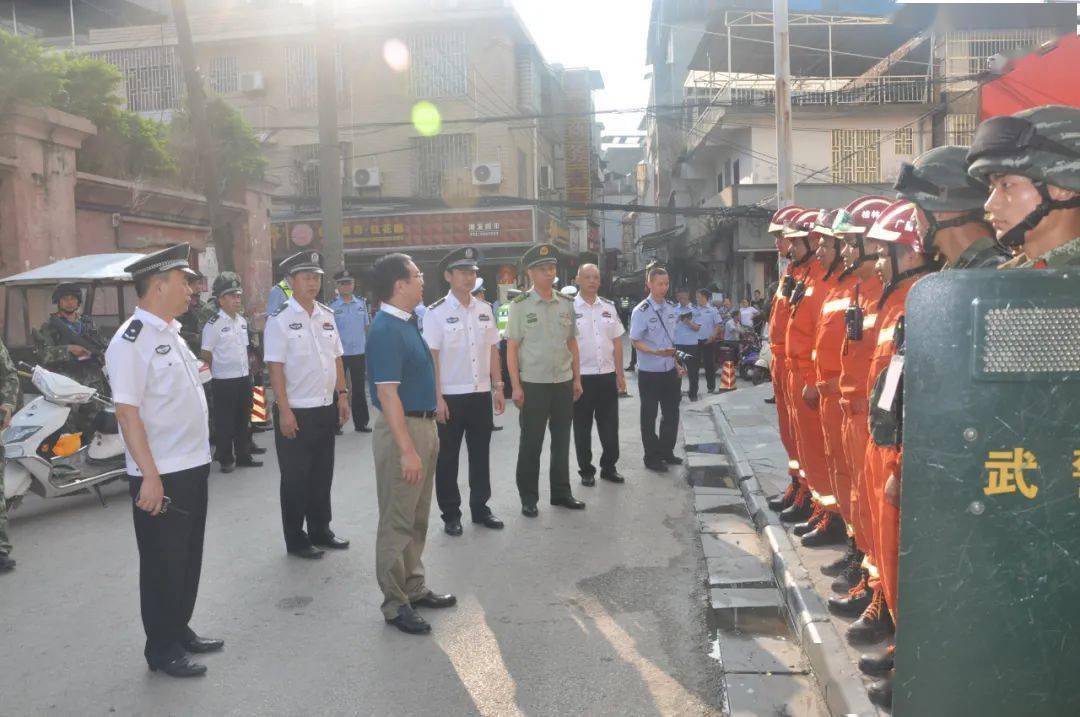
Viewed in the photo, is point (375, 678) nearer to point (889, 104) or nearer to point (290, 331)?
point (290, 331)

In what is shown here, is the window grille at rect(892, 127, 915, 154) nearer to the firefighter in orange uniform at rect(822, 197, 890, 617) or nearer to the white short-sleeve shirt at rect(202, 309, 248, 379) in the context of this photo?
the white short-sleeve shirt at rect(202, 309, 248, 379)

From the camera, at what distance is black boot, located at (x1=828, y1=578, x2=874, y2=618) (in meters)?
4.39

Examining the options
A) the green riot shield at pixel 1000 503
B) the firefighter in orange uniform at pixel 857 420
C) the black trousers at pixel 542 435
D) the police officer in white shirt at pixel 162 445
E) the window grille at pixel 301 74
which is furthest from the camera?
the window grille at pixel 301 74

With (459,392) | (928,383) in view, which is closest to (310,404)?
(459,392)

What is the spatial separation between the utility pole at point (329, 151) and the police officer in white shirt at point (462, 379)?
911cm

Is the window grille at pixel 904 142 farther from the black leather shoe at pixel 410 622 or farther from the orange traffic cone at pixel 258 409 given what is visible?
the black leather shoe at pixel 410 622

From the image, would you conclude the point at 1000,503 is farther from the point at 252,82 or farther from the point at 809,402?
the point at 252,82

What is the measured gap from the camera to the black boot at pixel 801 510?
20.7 ft

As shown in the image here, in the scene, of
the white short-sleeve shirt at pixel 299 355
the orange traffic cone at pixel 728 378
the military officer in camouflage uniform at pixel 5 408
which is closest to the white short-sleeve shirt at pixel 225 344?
Result: the military officer in camouflage uniform at pixel 5 408

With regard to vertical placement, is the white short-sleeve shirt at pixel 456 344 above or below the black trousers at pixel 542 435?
above

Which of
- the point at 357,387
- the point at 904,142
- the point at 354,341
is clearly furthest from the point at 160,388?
the point at 904,142

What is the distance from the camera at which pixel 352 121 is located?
30.3 meters

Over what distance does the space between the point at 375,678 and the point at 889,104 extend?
26.0 meters

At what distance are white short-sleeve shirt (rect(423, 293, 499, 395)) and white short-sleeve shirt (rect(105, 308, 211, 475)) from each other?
2.46 metres
